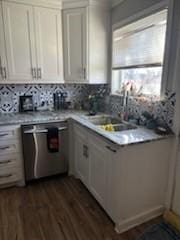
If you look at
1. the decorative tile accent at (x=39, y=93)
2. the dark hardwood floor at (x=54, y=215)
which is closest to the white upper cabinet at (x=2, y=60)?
the decorative tile accent at (x=39, y=93)

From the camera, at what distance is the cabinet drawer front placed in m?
2.34

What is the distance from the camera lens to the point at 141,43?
2.16 meters

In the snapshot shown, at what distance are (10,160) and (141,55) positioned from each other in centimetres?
205

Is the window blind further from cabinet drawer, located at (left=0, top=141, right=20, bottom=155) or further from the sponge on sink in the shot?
cabinet drawer, located at (left=0, top=141, right=20, bottom=155)

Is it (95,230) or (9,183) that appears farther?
(9,183)

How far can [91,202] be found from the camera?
218 cm

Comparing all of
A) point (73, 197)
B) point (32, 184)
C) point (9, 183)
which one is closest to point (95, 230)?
point (73, 197)

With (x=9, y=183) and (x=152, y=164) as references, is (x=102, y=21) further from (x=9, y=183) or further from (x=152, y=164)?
(x=9, y=183)

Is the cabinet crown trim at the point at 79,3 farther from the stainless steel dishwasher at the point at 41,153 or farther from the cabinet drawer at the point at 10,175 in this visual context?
the cabinet drawer at the point at 10,175

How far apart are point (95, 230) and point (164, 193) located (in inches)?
31.7

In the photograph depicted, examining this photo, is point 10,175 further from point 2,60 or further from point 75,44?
point 75,44

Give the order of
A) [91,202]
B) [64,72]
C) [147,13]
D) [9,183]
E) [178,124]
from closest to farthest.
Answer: [178,124], [147,13], [91,202], [9,183], [64,72]

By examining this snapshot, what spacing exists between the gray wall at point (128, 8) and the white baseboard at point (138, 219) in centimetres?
210

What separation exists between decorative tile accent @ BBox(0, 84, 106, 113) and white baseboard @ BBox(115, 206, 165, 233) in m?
1.82
